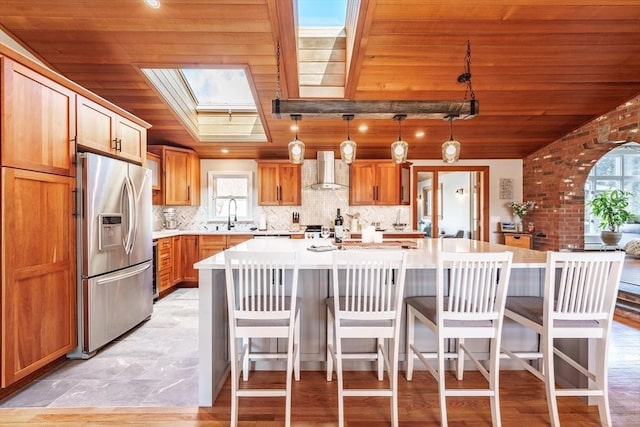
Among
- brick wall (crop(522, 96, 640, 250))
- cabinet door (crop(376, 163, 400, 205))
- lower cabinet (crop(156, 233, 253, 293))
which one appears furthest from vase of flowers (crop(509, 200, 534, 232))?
lower cabinet (crop(156, 233, 253, 293))

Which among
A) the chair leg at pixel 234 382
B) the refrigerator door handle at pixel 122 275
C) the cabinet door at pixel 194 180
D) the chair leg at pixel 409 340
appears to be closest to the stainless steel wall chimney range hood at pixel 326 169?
the cabinet door at pixel 194 180

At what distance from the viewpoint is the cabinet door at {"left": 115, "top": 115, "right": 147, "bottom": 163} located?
3131 mm

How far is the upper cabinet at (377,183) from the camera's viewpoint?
5.46 m

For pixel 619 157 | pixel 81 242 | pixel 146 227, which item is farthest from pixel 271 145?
pixel 619 157

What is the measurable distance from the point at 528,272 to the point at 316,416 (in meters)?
1.91

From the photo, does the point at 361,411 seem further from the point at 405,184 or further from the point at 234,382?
the point at 405,184

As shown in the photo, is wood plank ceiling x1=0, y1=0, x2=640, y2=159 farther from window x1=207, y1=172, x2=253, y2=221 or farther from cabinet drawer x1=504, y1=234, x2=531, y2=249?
cabinet drawer x1=504, y1=234, x2=531, y2=249

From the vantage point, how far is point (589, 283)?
180 cm

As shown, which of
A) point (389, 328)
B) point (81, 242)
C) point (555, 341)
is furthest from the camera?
point (81, 242)

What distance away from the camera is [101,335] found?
275 centimetres

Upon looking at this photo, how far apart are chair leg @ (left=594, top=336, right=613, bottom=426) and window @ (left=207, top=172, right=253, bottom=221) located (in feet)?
16.4

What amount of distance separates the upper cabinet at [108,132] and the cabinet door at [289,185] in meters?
2.36

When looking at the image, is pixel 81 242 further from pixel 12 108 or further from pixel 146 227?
pixel 12 108

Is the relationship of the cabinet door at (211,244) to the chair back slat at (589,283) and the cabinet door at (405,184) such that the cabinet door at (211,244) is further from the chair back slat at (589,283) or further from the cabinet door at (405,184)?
the chair back slat at (589,283)
